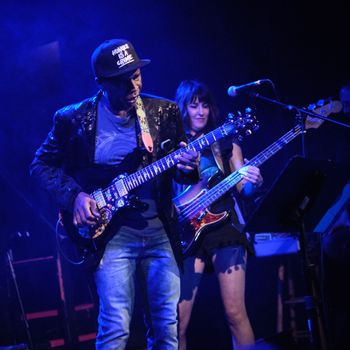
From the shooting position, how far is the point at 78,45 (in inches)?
231

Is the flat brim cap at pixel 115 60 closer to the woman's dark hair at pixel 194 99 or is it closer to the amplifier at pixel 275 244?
the woman's dark hair at pixel 194 99

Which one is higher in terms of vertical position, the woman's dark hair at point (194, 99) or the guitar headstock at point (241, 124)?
the woman's dark hair at point (194, 99)

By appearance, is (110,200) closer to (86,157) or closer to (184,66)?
(86,157)

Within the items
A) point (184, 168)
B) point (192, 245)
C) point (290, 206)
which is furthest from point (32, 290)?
point (290, 206)

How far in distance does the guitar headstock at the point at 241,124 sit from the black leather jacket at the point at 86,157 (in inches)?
16.4

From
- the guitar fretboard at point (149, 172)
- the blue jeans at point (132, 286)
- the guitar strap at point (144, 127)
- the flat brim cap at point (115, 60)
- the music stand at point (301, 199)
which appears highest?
the flat brim cap at point (115, 60)

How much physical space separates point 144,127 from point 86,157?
430 millimetres

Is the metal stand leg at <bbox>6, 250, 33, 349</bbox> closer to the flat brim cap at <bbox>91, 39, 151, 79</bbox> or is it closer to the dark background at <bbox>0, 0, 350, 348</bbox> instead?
the dark background at <bbox>0, 0, 350, 348</bbox>

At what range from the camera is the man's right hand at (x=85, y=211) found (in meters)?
3.08

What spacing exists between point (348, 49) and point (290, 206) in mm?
3482

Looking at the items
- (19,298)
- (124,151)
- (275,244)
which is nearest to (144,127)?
(124,151)

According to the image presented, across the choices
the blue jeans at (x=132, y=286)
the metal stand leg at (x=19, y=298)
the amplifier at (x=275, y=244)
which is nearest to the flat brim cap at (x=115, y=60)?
the blue jeans at (x=132, y=286)

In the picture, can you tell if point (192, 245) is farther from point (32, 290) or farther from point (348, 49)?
point (348, 49)

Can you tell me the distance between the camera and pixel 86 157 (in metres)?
3.30
